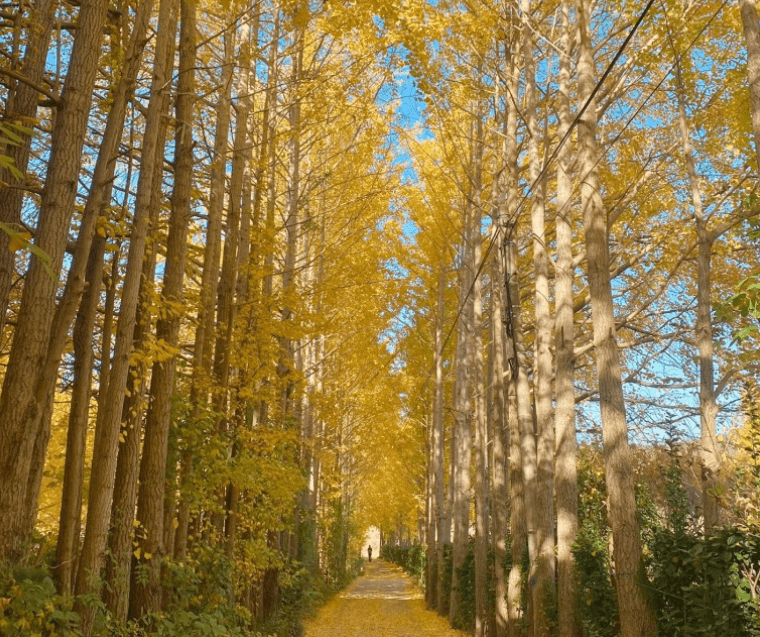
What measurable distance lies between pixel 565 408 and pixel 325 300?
4956 millimetres

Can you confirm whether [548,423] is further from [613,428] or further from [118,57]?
[118,57]

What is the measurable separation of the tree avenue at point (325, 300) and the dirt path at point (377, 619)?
2.11ft

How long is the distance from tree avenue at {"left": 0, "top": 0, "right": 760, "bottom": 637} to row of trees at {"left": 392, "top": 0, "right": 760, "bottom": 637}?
6 centimetres

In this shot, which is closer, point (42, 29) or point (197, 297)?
point (42, 29)

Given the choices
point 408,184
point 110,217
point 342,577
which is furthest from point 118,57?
point 342,577

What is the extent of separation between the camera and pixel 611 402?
23.2 ft

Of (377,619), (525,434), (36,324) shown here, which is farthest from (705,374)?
(377,619)

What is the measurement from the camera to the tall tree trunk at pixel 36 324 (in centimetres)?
488

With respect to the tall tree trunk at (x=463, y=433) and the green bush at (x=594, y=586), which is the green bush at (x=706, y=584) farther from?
the tall tree trunk at (x=463, y=433)

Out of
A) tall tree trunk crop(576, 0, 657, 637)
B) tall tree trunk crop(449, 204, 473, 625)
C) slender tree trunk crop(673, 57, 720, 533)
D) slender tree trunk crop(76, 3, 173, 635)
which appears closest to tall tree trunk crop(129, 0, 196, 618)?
slender tree trunk crop(76, 3, 173, 635)

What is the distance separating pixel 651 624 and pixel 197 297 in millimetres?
5505

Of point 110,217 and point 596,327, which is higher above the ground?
point 110,217

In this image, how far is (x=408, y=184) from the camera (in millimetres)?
17047

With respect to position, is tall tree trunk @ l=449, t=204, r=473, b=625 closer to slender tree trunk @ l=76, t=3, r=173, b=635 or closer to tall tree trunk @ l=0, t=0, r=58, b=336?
slender tree trunk @ l=76, t=3, r=173, b=635
